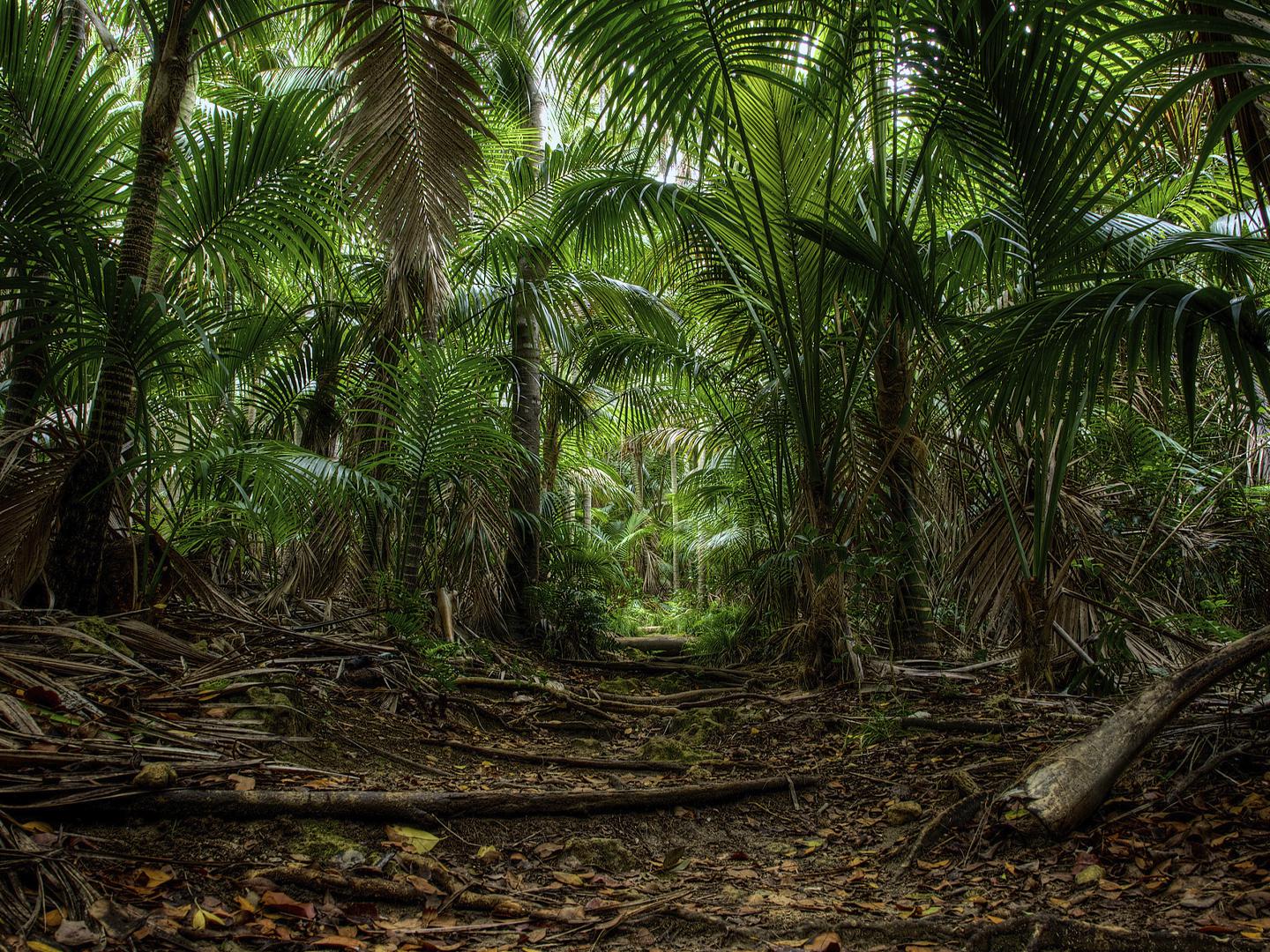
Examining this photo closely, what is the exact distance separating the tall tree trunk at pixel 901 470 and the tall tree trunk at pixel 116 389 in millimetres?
3197

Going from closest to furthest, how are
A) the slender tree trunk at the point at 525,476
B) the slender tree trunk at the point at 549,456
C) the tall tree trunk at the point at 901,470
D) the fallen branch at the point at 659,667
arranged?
1. the tall tree trunk at the point at 901,470
2. the fallen branch at the point at 659,667
3. the slender tree trunk at the point at 525,476
4. the slender tree trunk at the point at 549,456

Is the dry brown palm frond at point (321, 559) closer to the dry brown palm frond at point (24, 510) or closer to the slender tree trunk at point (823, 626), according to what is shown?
the dry brown palm frond at point (24, 510)

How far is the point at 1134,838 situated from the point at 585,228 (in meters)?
3.93

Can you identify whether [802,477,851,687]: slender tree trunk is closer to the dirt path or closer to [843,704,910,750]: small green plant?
[843,704,910,750]: small green plant

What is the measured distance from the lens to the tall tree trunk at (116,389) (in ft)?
7.87

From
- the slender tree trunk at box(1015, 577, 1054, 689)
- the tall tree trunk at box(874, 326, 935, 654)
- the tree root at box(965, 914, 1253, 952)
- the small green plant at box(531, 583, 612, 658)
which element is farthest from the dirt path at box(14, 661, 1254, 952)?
the small green plant at box(531, 583, 612, 658)

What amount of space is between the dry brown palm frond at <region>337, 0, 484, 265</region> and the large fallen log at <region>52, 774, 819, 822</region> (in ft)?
6.89

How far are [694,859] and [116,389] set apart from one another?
237 centimetres

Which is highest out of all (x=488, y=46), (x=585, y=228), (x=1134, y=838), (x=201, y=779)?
(x=488, y=46)

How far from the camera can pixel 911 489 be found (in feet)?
12.6

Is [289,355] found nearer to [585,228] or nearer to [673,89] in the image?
[585,228]

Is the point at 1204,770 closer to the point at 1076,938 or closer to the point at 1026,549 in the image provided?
the point at 1076,938

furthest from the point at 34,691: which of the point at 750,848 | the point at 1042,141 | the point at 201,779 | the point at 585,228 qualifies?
the point at 585,228

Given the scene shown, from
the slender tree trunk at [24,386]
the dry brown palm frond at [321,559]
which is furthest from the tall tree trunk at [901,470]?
the slender tree trunk at [24,386]
